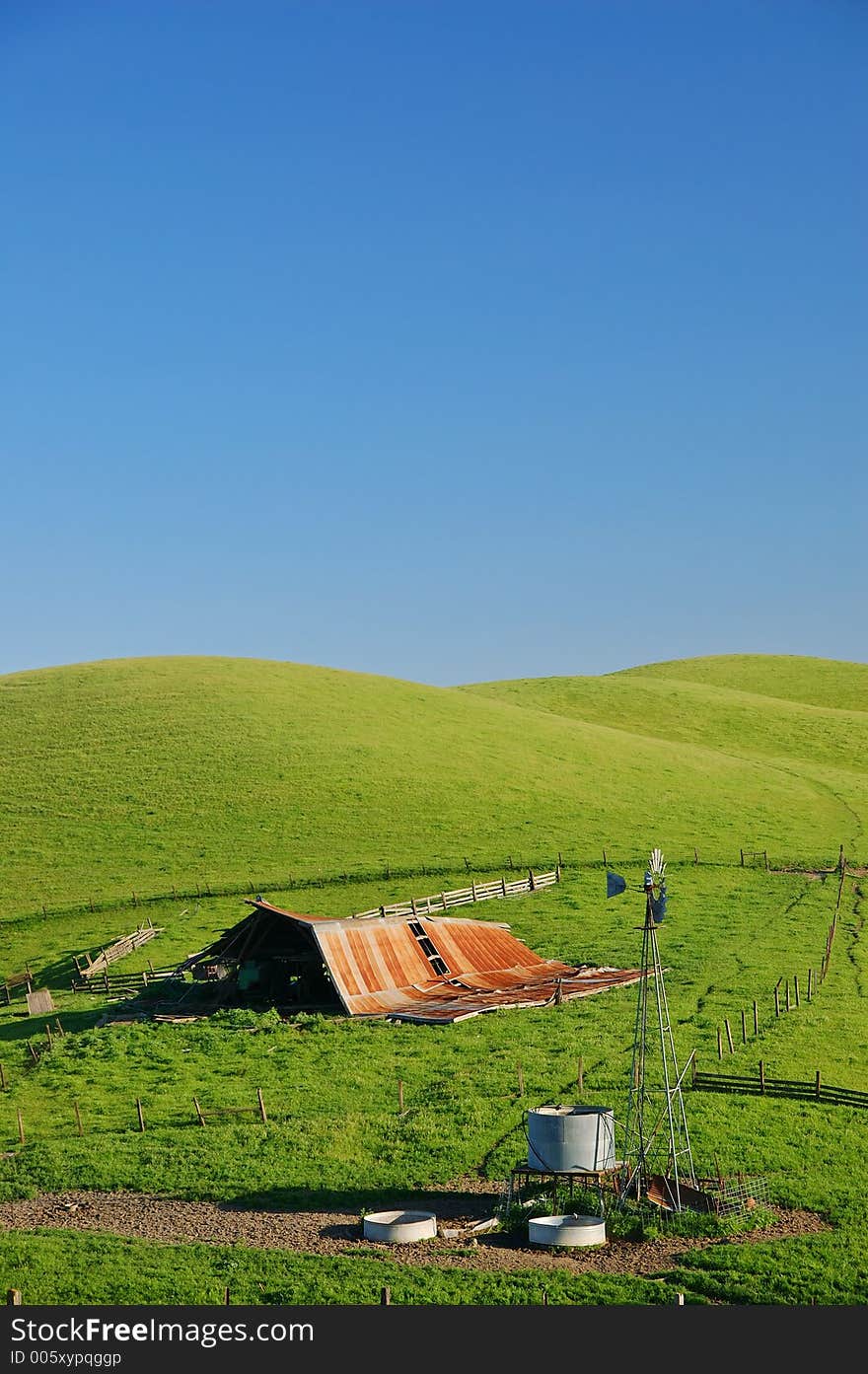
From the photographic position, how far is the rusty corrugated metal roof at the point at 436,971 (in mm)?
40625

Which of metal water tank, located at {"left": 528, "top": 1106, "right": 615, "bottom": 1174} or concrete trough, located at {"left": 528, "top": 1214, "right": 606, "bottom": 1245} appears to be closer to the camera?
concrete trough, located at {"left": 528, "top": 1214, "right": 606, "bottom": 1245}

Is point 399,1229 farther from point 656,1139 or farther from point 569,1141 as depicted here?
point 656,1139

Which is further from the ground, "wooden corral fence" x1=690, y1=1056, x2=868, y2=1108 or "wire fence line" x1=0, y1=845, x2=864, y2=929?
"wire fence line" x1=0, y1=845, x2=864, y2=929

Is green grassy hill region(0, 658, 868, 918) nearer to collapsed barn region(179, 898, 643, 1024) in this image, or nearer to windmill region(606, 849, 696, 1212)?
collapsed barn region(179, 898, 643, 1024)

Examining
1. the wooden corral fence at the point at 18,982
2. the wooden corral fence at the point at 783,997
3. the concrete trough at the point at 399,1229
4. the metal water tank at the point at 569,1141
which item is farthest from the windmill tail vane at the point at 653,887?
the wooden corral fence at the point at 18,982

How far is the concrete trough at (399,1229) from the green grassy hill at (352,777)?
42517 millimetres

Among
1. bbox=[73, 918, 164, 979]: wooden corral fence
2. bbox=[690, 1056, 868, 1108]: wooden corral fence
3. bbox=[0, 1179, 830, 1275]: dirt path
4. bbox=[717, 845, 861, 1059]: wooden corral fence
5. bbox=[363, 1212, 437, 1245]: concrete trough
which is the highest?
bbox=[73, 918, 164, 979]: wooden corral fence

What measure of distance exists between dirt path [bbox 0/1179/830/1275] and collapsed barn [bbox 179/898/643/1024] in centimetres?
1631

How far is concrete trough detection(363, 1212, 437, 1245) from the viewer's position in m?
20.7

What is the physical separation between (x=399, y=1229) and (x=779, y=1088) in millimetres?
11783

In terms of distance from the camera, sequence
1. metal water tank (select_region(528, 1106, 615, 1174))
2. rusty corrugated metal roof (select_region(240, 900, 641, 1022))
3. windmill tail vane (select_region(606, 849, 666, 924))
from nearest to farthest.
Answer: metal water tank (select_region(528, 1106, 615, 1174))
windmill tail vane (select_region(606, 849, 666, 924))
rusty corrugated metal roof (select_region(240, 900, 641, 1022))

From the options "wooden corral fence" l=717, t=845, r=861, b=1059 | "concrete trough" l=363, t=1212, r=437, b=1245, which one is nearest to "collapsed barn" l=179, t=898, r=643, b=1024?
"wooden corral fence" l=717, t=845, r=861, b=1059

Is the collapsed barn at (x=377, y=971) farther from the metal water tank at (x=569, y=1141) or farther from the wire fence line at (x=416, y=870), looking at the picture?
the metal water tank at (x=569, y=1141)

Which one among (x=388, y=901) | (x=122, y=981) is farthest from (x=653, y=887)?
(x=388, y=901)
